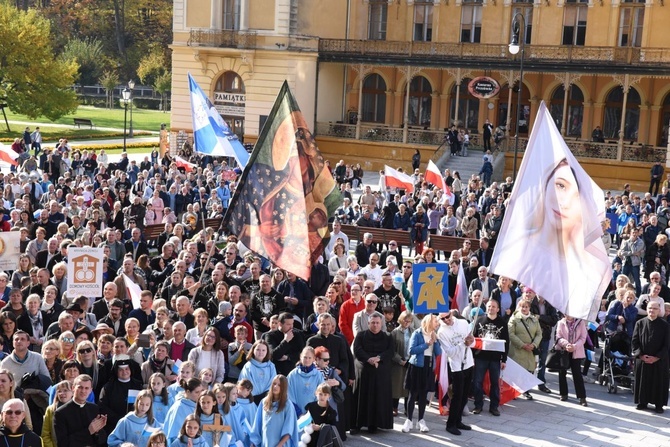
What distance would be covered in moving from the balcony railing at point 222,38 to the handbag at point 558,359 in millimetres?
35526

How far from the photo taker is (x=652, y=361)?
53.4 feet

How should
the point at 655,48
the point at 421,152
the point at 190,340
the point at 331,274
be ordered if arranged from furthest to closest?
the point at 421,152
the point at 655,48
the point at 331,274
the point at 190,340

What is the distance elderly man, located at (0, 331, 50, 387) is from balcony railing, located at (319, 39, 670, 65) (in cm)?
3666

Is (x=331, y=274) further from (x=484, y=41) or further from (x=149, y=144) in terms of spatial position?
(x=149, y=144)

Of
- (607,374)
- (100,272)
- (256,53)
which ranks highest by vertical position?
(256,53)

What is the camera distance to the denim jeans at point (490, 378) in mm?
15812

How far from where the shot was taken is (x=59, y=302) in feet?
54.7

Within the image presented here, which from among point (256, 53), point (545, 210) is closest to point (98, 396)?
point (545, 210)

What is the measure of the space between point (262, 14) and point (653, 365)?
36.5 meters

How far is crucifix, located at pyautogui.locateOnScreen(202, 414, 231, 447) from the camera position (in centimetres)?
1133

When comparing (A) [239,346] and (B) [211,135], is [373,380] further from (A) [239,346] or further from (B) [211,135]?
(B) [211,135]

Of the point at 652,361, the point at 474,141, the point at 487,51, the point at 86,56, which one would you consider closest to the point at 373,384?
the point at 652,361

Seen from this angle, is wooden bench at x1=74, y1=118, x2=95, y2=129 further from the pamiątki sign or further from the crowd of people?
the crowd of people

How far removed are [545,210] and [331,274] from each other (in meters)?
6.62
